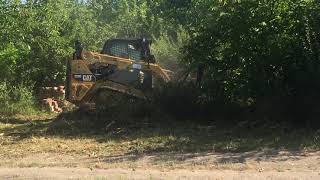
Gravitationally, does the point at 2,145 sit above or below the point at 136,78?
below

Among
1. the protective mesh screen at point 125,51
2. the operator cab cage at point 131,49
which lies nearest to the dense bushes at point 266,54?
the operator cab cage at point 131,49

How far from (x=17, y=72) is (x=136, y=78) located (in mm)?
6591

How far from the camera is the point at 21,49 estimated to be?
61.0ft

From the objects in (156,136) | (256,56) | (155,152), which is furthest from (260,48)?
(155,152)

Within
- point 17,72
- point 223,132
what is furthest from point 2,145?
point 17,72

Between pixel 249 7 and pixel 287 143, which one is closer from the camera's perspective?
pixel 287 143

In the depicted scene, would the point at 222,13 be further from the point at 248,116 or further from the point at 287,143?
the point at 287,143

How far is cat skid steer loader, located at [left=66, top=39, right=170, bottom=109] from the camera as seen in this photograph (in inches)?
672

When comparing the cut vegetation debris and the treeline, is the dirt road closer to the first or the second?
the cut vegetation debris

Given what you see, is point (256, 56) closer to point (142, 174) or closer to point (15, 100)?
point (142, 174)

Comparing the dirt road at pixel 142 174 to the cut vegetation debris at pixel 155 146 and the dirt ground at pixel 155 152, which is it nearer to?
the dirt ground at pixel 155 152

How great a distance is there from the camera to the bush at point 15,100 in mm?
19766

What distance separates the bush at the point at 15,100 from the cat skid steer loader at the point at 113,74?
262cm

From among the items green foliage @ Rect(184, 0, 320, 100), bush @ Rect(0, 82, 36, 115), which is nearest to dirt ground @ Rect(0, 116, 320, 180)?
green foliage @ Rect(184, 0, 320, 100)
